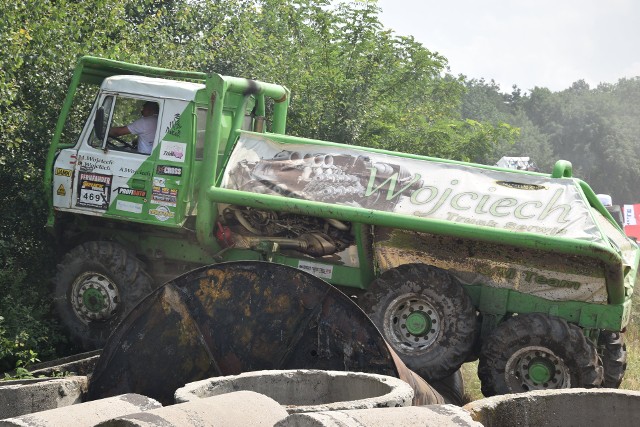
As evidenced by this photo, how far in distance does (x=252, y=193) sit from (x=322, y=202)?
28.7 inches

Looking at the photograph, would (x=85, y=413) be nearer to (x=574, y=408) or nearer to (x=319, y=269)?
(x=574, y=408)

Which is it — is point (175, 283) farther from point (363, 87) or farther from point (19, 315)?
point (363, 87)

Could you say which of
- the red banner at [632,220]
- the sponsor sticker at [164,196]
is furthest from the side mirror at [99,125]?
the red banner at [632,220]

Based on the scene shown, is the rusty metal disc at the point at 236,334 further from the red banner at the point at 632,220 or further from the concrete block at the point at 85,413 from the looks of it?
the red banner at the point at 632,220

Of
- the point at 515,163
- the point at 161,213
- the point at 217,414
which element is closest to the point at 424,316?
the point at 161,213

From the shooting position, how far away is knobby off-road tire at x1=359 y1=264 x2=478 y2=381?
1008cm

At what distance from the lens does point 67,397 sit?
6945mm

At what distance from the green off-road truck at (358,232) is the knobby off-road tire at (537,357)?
13mm

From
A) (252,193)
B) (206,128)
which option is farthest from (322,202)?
(206,128)

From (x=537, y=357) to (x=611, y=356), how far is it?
1339mm

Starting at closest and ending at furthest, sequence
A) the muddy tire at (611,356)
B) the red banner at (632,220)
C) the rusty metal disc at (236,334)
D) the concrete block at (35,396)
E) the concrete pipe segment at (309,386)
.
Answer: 1. the concrete pipe segment at (309,386)
2. the concrete block at (35,396)
3. the rusty metal disc at (236,334)
4. the muddy tire at (611,356)
5. the red banner at (632,220)

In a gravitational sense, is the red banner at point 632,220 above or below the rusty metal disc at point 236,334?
above

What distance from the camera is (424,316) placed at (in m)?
10.2

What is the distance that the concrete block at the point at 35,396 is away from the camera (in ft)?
21.7
